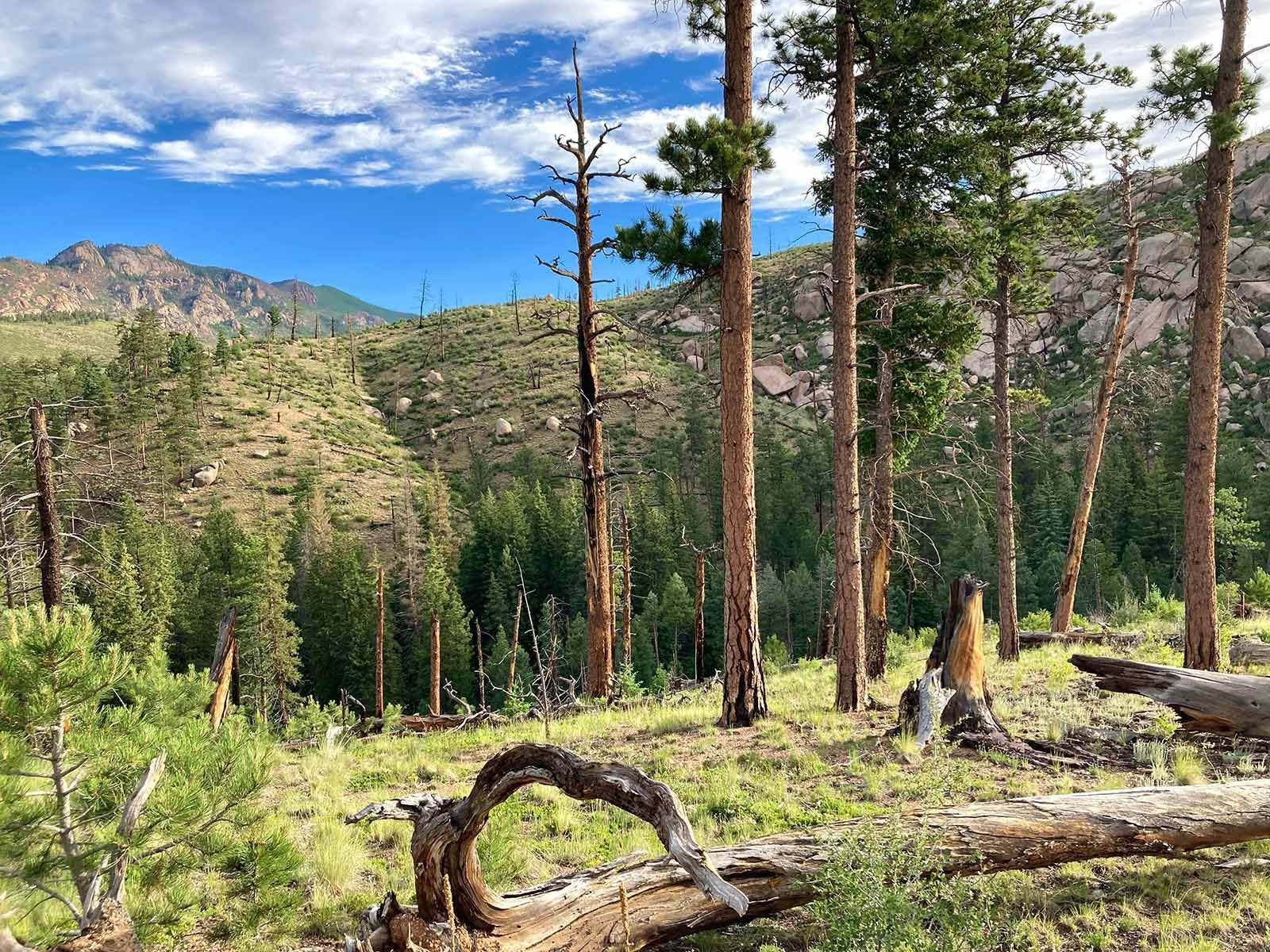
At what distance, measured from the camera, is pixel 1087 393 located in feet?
203

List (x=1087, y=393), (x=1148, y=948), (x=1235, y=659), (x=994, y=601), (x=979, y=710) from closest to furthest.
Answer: (x=1148, y=948), (x=979, y=710), (x=1235, y=659), (x=994, y=601), (x=1087, y=393)

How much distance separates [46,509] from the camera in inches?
539

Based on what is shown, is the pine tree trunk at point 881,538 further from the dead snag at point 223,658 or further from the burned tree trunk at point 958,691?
the dead snag at point 223,658

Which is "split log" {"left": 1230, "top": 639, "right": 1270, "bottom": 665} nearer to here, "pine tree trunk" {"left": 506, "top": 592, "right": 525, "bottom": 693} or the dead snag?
"pine tree trunk" {"left": 506, "top": 592, "right": 525, "bottom": 693}

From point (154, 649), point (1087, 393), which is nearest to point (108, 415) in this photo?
point (154, 649)

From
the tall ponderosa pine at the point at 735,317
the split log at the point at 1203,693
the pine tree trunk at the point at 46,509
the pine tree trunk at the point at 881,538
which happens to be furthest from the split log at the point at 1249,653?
the pine tree trunk at the point at 46,509

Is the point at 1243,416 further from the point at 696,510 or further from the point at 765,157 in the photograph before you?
the point at 765,157

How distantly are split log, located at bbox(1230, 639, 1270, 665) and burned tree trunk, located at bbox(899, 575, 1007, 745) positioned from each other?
18.1ft

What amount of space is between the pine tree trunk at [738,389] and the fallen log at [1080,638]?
979cm

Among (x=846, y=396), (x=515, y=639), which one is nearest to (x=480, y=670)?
(x=515, y=639)

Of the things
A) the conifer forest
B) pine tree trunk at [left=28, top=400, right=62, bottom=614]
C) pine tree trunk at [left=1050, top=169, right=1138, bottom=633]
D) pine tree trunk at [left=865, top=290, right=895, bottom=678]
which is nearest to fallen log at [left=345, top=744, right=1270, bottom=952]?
the conifer forest

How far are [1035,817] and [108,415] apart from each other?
69296 mm

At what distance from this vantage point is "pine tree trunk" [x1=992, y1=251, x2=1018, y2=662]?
14281 mm

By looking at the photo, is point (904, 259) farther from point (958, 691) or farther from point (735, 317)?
point (958, 691)
